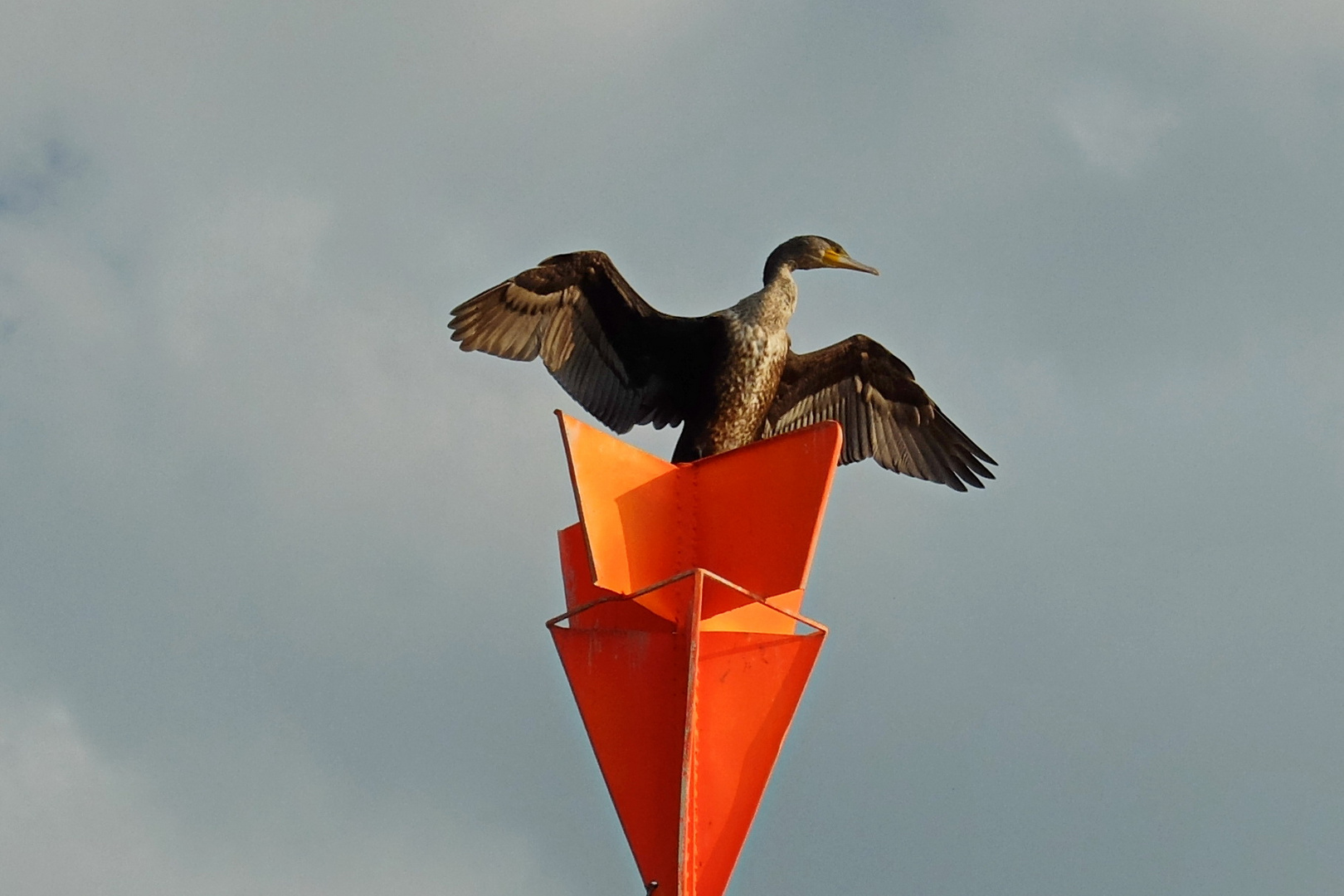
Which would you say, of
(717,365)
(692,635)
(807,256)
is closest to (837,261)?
(807,256)

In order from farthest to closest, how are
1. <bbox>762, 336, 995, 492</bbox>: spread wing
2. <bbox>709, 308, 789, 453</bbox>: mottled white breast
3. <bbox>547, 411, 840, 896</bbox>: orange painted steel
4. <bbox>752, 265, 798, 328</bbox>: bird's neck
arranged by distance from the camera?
1. <bbox>762, 336, 995, 492</bbox>: spread wing
2. <bbox>752, 265, 798, 328</bbox>: bird's neck
3. <bbox>709, 308, 789, 453</bbox>: mottled white breast
4. <bbox>547, 411, 840, 896</bbox>: orange painted steel

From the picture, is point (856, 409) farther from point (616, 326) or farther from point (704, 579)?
point (704, 579)

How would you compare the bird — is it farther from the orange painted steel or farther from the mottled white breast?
the orange painted steel

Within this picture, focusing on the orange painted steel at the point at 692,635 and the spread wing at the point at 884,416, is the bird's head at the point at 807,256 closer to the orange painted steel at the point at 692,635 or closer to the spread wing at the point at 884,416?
the spread wing at the point at 884,416

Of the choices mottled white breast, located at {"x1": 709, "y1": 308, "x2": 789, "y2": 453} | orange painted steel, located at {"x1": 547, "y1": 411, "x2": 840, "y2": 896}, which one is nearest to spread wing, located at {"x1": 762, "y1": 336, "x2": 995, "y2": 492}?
mottled white breast, located at {"x1": 709, "y1": 308, "x2": 789, "y2": 453}

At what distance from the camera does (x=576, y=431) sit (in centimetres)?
716

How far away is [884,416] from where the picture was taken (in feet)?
31.7

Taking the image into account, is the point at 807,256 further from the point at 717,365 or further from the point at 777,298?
the point at 717,365

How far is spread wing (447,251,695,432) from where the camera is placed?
8.79 m

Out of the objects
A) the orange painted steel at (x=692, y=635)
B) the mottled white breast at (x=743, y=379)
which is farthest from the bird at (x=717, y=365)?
the orange painted steel at (x=692, y=635)

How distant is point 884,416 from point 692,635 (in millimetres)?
3109

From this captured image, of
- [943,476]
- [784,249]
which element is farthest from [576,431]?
[943,476]

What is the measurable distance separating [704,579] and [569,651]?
28.1 inches

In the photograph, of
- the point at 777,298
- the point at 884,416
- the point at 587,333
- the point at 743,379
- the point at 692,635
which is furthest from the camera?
the point at 884,416
